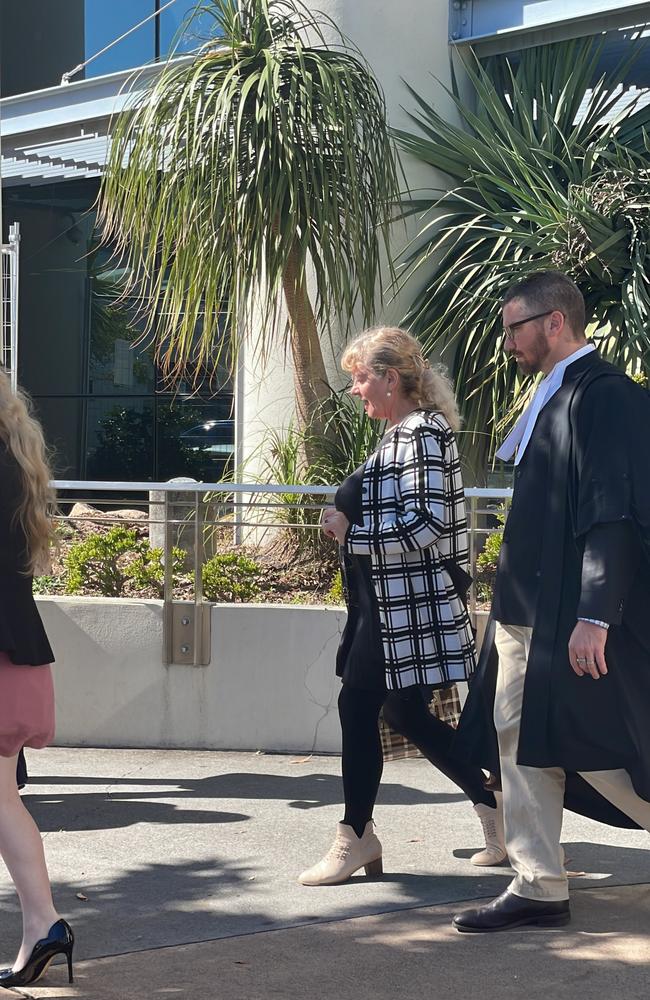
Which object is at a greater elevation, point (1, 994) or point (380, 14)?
point (380, 14)

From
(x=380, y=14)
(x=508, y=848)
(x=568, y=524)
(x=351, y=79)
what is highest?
(x=380, y=14)

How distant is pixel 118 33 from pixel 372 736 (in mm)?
11295

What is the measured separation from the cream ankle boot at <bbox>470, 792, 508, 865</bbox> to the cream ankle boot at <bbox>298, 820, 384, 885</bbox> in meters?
0.42

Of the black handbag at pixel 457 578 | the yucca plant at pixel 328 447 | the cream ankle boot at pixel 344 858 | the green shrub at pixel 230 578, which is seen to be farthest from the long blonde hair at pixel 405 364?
the yucca plant at pixel 328 447

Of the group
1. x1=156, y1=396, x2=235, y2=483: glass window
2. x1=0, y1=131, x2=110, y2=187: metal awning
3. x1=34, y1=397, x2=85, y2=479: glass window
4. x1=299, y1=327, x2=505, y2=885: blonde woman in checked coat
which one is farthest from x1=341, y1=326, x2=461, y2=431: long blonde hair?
x1=34, y1=397, x2=85, y2=479: glass window

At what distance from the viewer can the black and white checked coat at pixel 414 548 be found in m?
4.35

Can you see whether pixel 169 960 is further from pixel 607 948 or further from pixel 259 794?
pixel 259 794

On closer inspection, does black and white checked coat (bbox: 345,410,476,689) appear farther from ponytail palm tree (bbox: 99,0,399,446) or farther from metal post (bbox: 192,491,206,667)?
ponytail palm tree (bbox: 99,0,399,446)

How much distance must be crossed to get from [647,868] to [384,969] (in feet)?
4.39

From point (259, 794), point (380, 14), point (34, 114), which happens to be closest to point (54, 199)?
point (34, 114)

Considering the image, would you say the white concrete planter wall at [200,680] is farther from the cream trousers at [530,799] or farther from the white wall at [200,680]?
the cream trousers at [530,799]

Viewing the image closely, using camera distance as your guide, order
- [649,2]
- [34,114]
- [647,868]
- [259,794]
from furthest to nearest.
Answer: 1. [34,114]
2. [649,2]
3. [259,794]
4. [647,868]

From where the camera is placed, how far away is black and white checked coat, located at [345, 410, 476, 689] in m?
4.35

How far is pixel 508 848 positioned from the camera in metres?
4.03
